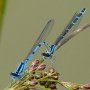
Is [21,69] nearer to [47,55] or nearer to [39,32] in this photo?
[47,55]

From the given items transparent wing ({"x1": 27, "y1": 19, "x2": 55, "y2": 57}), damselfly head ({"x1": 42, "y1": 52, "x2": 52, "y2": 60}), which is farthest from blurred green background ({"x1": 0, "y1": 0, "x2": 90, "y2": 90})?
damselfly head ({"x1": 42, "y1": 52, "x2": 52, "y2": 60})

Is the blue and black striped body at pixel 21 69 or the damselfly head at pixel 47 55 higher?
the damselfly head at pixel 47 55

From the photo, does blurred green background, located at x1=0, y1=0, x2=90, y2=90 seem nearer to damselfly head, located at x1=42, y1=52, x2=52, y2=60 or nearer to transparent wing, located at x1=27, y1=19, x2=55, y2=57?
transparent wing, located at x1=27, y1=19, x2=55, y2=57

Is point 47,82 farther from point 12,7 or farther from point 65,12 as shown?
point 12,7

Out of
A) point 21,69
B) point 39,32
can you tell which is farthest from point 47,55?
point 39,32

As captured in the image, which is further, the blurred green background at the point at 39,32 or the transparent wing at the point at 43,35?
the blurred green background at the point at 39,32

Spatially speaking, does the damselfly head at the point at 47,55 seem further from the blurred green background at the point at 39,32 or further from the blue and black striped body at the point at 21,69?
the blurred green background at the point at 39,32

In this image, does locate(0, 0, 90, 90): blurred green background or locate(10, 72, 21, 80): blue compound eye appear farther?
locate(0, 0, 90, 90): blurred green background

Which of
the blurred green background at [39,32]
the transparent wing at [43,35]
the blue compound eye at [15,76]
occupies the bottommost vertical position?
the blue compound eye at [15,76]

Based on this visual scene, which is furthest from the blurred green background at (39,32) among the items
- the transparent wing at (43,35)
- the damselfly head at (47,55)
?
the damselfly head at (47,55)
